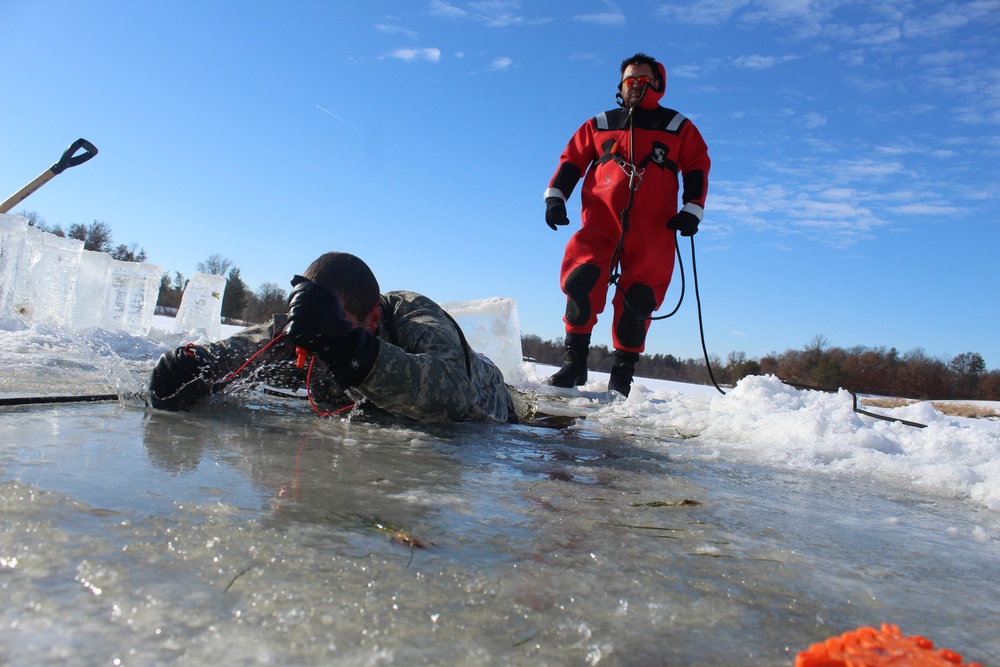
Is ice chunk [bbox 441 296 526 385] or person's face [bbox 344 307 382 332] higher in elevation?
ice chunk [bbox 441 296 526 385]

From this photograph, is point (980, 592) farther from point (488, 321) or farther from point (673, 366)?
point (673, 366)

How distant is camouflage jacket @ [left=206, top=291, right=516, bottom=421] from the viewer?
7.80 ft

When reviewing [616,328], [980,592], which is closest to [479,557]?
[980,592]

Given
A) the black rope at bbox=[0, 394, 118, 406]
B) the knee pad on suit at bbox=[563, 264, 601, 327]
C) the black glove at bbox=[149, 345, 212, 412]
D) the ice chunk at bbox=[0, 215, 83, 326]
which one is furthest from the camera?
the ice chunk at bbox=[0, 215, 83, 326]

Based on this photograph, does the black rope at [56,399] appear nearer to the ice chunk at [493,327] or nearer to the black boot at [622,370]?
the black boot at [622,370]

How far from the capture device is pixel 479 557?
1.09 meters

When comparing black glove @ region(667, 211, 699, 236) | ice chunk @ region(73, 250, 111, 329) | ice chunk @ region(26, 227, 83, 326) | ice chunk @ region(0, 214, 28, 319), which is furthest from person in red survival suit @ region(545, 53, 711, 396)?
ice chunk @ region(73, 250, 111, 329)

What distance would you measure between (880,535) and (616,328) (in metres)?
3.74

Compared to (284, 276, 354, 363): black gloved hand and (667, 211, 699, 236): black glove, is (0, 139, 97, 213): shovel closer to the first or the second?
(284, 276, 354, 363): black gloved hand

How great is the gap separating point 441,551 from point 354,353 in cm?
120

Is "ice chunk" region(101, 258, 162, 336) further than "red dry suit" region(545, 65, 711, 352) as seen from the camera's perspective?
Yes

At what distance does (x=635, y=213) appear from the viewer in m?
5.03

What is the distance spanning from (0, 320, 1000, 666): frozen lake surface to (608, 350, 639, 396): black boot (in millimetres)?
2882

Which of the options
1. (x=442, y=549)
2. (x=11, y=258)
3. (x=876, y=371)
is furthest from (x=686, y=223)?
Answer: (x=876, y=371)
